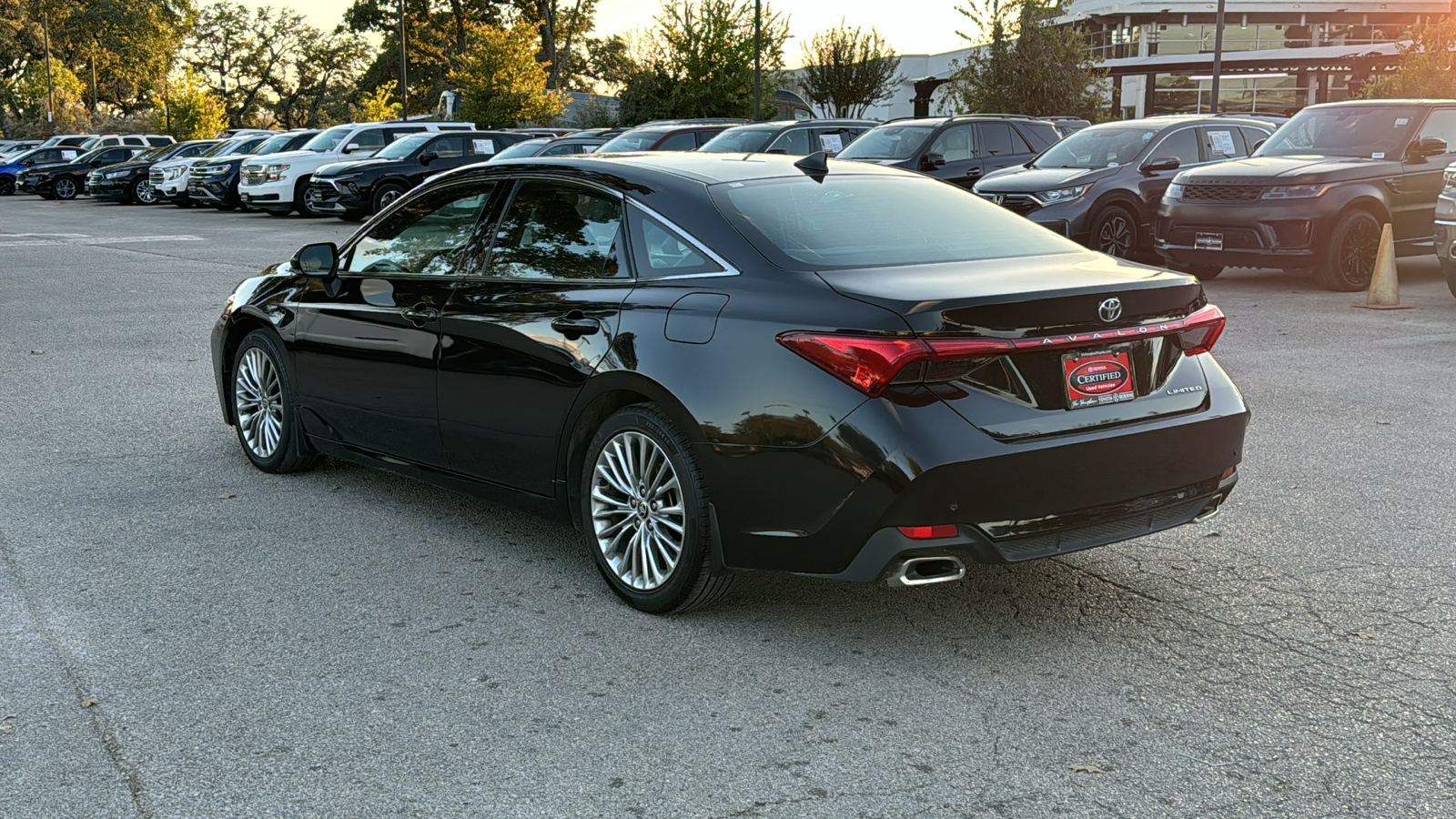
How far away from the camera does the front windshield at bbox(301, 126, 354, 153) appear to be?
1212 inches

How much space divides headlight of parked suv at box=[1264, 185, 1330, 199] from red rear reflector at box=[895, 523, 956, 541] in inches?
430

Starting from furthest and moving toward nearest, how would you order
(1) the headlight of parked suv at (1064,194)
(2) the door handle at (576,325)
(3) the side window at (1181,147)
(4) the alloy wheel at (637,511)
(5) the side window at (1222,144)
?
(5) the side window at (1222,144), (3) the side window at (1181,147), (1) the headlight of parked suv at (1064,194), (2) the door handle at (576,325), (4) the alloy wheel at (637,511)

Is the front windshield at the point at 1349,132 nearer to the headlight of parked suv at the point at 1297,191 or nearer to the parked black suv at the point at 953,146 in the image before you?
the headlight of parked suv at the point at 1297,191

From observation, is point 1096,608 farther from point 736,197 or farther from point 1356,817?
point 736,197

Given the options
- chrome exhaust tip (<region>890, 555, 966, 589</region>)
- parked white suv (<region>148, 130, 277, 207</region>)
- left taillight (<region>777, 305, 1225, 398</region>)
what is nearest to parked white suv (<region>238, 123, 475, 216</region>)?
parked white suv (<region>148, 130, 277, 207</region>)

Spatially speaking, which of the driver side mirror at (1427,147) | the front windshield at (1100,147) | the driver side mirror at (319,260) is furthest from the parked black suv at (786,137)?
the driver side mirror at (319,260)

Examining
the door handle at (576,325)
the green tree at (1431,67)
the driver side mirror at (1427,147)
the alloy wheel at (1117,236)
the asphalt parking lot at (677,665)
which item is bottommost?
the asphalt parking lot at (677,665)

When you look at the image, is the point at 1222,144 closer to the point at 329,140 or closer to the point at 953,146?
the point at 953,146

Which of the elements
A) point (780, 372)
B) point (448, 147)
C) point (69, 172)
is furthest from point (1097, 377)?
point (69, 172)

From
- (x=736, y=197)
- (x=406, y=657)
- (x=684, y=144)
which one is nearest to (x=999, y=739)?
(x=406, y=657)

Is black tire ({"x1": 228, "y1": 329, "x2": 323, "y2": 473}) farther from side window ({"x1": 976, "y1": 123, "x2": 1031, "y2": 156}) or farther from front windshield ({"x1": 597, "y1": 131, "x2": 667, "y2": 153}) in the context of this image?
front windshield ({"x1": 597, "y1": 131, "x2": 667, "y2": 153})

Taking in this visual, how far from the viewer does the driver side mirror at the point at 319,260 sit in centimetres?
622

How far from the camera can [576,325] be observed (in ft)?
16.0

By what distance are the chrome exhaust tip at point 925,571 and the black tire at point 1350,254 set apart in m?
11.0
